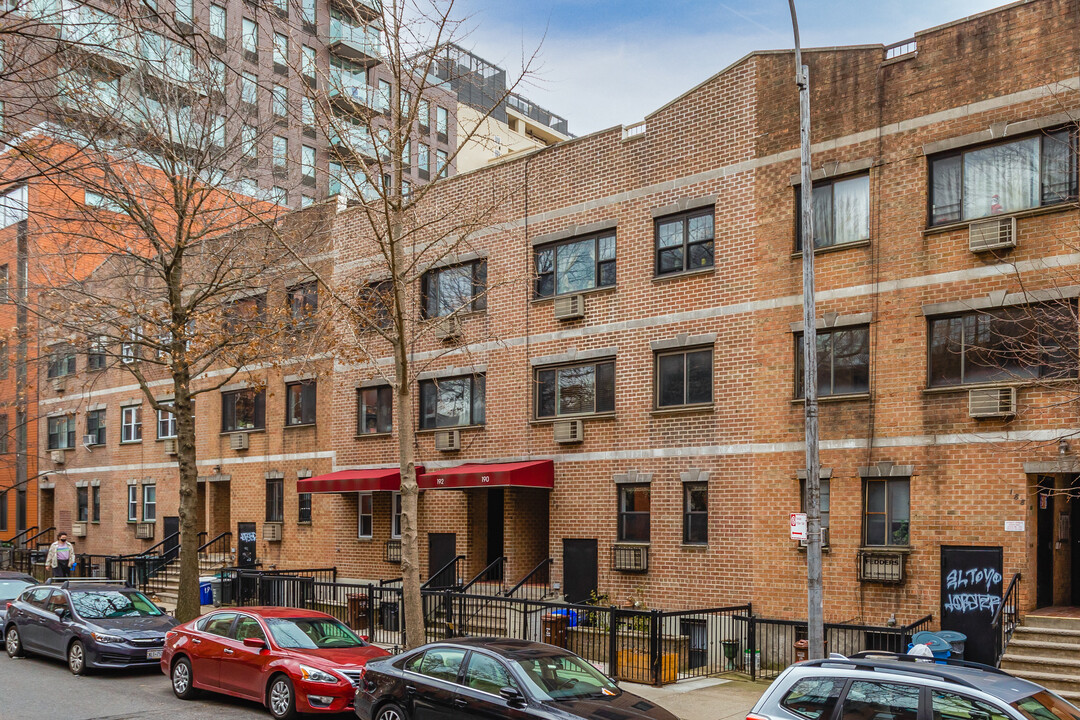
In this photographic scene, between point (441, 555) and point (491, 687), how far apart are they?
1447 centimetres

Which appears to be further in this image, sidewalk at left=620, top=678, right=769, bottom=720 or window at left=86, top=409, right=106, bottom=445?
window at left=86, top=409, right=106, bottom=445

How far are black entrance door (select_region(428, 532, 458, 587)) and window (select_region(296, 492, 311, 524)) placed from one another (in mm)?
5706

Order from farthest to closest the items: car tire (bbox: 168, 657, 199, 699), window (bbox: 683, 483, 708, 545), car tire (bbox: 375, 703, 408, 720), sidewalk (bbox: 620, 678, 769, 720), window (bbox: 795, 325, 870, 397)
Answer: window (bbox: 683, 483, 708, 545) < window (bbox: 795, 325, 870, 397) < car tire (bbox: 168, 657, 199, 699) < sidewalk (bbox: 620, 678, 769, 720) < car tire (bbox: 375, 703, 408, 720)

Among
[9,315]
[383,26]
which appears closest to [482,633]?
[383,26]

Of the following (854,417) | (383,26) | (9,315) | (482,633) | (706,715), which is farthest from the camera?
(9,315)

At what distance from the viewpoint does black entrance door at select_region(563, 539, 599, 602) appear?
22469 mm

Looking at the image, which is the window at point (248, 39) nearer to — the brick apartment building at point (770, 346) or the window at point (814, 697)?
the brick apartment building at point (770, 346)

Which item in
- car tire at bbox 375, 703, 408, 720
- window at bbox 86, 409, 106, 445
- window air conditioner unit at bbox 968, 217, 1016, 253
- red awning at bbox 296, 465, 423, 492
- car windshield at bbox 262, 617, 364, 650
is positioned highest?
window air conditioner unit at bbox 968, 217, 1016, 253

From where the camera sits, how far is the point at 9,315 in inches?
1569

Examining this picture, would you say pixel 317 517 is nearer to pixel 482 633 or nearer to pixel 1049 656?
pixel 482 633

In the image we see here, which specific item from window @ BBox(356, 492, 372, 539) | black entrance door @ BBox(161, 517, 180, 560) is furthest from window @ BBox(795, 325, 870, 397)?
black entrance door @ BBox(161, 517, 180, 560)

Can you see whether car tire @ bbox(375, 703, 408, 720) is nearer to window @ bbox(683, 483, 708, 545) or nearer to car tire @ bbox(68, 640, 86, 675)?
car tire @ bbox(68, 640, 86, 675)

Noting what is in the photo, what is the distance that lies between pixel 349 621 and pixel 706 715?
1175 centimetres

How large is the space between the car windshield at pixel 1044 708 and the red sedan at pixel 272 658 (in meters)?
8.80
